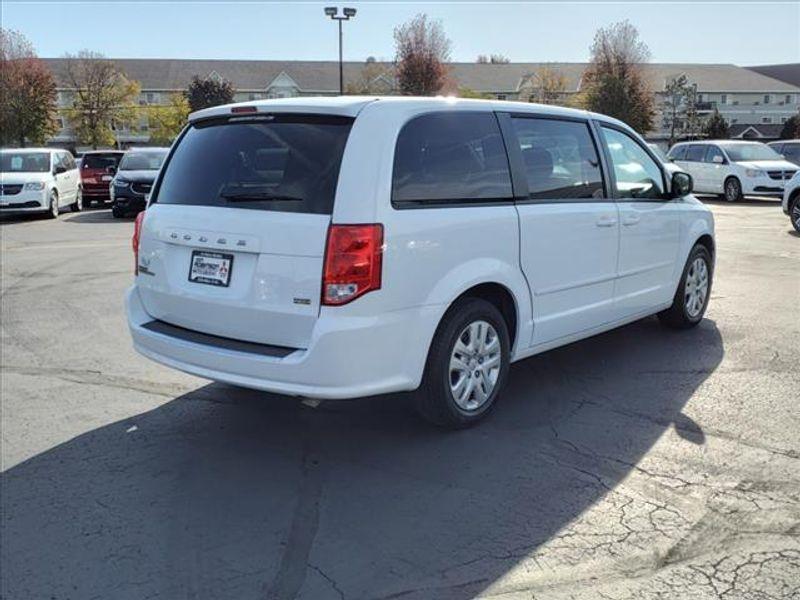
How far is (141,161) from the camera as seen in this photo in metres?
19.5

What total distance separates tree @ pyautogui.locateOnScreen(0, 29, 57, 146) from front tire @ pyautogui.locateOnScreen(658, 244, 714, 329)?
192ft

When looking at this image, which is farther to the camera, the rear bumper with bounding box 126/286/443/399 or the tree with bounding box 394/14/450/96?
the tree with bounding box 394/14/450/96

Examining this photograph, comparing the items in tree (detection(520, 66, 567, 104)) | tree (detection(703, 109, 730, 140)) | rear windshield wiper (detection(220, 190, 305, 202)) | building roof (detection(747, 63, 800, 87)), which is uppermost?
building roof (detection(747, 63, 800, 87))

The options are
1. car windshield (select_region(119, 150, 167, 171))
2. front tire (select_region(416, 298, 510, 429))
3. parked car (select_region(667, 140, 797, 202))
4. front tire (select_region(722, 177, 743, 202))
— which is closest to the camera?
front tire (select_region(416, 298, 510, 429))

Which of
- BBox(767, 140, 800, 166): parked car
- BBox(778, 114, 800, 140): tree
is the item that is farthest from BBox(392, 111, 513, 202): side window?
BBox(778, 114, 800, 140): tree

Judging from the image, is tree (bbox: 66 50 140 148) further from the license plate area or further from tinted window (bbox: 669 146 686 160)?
the license plate area

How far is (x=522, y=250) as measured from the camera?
445cm

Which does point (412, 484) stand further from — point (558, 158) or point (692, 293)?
point (692, 293)

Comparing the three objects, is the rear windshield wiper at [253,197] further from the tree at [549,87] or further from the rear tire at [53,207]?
the tree at [549,87]

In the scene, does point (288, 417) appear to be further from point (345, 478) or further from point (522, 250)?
point (522, 250)

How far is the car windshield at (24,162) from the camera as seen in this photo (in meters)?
18.8

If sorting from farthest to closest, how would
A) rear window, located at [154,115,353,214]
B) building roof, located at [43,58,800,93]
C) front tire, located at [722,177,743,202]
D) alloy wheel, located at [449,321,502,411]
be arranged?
building roof, located at [43,58,800,93] → front tire, located at [722,177,743,202] → alloy wheel, located at [449,321,502,411] → rear window, located at [154,115,353,214]

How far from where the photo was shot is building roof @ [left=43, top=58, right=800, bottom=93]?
78.5m

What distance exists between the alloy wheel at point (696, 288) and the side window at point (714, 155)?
16508 mm
